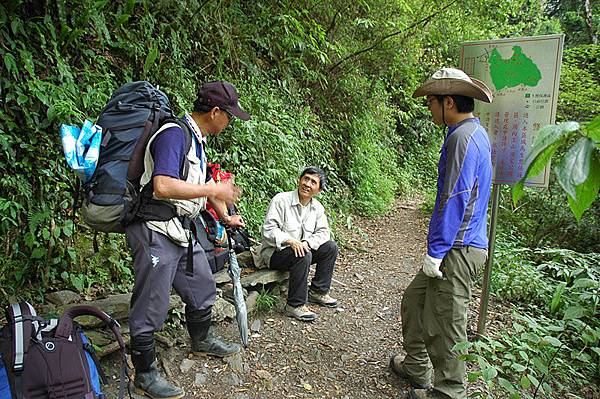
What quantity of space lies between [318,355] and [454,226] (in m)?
1.85

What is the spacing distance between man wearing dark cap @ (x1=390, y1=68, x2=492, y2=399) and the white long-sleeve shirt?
1.75 meters

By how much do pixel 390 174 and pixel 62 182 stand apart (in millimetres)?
9982

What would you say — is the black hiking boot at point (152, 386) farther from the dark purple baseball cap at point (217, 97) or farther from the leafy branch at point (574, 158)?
the leafy branch at point (574, 158)

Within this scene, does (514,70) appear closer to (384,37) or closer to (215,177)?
(215,177)

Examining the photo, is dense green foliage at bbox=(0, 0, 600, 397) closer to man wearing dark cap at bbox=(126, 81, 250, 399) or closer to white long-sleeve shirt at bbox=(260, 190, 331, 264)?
white long-sleeve shirt at bbox=(260, 190, 331, 264)

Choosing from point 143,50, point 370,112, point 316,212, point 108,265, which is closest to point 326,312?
point 316,212

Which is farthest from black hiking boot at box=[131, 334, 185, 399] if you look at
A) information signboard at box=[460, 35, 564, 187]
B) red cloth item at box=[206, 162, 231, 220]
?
information signboard at box=[460, 35, 564, 187]

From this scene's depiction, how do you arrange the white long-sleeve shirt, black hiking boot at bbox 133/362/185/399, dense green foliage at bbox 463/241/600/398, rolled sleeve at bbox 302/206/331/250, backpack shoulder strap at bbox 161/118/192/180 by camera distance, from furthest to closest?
rolled sleeve at bbox 302/206/331/250
the white long-sleeve shirt
dense green foliage at bbox 463/241/600/398
black hiking boot at bbox 133/362/185/399
backpack shoulder strap at bbox 161/118/192/180

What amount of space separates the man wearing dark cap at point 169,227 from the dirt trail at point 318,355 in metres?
0.47

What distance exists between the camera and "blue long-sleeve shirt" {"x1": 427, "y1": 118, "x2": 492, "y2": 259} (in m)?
2.93

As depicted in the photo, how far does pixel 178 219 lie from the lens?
2.88 metres

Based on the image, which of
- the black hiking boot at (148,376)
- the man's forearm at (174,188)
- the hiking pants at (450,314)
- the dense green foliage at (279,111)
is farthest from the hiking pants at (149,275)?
the hiking pants at (450,314)

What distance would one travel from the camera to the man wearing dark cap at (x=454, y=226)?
9.68 ft

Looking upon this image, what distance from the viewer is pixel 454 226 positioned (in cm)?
296
